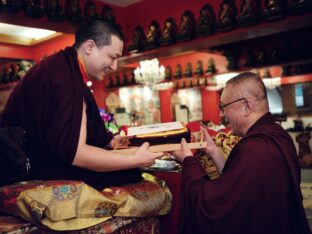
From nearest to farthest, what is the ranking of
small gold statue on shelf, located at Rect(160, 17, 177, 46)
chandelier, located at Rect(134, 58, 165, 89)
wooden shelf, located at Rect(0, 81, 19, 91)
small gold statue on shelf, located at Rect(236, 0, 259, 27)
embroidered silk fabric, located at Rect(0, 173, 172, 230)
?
embroidered silk fabric, located at Rect(0, 173, 172, 230) < small gold statue on shelf, located at Rect(236, 0, 259, 27) < small gold statue on shelf, located at Rect(160, 17, 177, 46) < chandelier, located at Rect(134, 58, 165, 89) < wooden shelf, located at Rect(0, 81, 19, 91)

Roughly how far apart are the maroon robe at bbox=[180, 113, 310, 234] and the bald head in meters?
0.20

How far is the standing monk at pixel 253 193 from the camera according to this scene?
1427 millimetres

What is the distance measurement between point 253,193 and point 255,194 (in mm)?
11

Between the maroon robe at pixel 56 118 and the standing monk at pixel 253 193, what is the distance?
483mm

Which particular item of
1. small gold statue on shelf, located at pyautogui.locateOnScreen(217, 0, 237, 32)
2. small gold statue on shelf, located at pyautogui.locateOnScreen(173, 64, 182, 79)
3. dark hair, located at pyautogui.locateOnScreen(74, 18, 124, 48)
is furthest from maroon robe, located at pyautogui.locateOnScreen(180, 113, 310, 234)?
small gold statue on shelf, located at pyautogui.locateOnScreen(173, 64, 182, 79)

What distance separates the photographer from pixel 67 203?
1.40 meters

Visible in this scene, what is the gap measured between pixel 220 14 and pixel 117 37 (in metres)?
3.12

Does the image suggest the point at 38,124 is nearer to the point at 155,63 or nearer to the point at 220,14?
the point at 220,14

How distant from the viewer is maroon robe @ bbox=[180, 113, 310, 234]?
4.68ft

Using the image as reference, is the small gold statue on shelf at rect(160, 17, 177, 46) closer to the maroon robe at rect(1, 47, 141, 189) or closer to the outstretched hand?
the outstretched hand

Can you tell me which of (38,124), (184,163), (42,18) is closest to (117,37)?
(38,124)

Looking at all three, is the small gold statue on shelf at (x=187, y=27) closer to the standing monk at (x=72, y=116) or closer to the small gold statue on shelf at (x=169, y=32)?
the small gold statue on shelf at (x=169, y=32)

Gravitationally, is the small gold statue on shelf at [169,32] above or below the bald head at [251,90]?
above

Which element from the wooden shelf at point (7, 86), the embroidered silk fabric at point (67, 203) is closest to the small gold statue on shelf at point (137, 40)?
the wooden shelf at point (7, 86)
